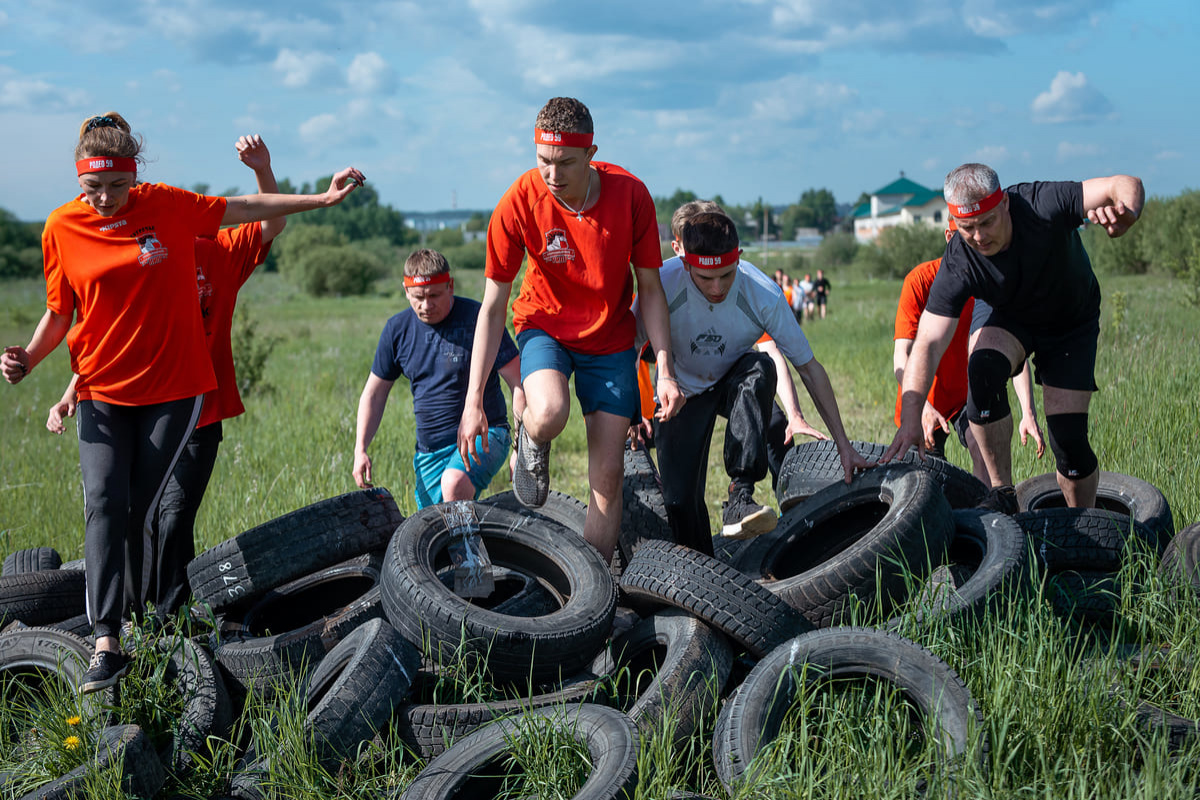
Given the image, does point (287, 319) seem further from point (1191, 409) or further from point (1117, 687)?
point (1117, 687)

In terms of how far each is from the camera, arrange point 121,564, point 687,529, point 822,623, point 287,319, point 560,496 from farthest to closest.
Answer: point 287,319
point 560,496
point 687,529
point 121,564
point 822,623

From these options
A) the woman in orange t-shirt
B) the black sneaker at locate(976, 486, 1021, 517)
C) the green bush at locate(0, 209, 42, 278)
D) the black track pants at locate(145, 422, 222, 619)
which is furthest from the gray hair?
the green bush at locate(0, 209, 42, 278)

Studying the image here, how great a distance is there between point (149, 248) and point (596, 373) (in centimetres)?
213

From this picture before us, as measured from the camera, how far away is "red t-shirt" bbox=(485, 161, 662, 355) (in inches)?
170

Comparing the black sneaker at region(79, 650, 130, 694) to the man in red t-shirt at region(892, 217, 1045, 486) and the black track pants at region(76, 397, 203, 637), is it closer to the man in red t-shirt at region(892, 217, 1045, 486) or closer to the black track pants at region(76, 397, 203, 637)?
the black track pants at region(76, 397, 203, 637)

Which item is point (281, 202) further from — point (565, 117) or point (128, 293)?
point (565, 117)

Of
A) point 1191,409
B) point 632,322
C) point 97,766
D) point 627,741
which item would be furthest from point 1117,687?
point 1191,409

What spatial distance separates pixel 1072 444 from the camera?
529cm

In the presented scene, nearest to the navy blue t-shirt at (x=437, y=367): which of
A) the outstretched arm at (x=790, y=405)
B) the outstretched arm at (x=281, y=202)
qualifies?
the outstretched arm at (x=281, y=202)

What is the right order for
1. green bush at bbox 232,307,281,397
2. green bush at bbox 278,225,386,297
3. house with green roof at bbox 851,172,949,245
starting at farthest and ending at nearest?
house with green roof at bbox 851,172,949,245 → green bush at bbox 278,225,386,297 → green bush at bbox 232,307,281,397

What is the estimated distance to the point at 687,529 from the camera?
16.4 ft

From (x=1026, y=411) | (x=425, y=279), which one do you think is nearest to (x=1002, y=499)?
(x=1026, y=411)

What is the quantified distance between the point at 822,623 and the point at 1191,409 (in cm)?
549

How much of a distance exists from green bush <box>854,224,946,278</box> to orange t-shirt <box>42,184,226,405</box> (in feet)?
205
